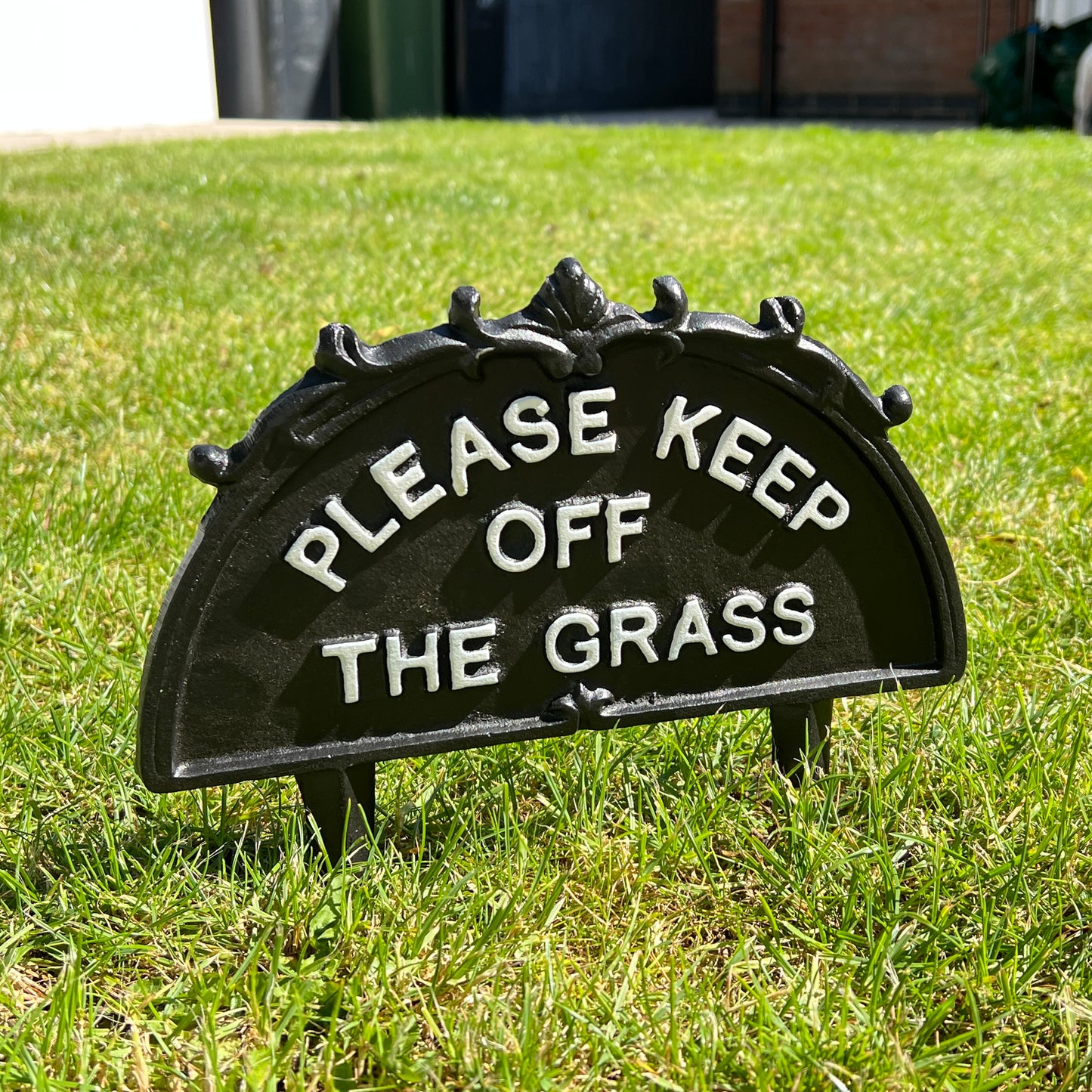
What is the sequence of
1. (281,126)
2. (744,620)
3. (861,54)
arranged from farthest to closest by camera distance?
(861,54)
(281,126)
(744,620)

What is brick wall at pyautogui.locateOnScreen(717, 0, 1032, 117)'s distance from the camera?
60.7 feet

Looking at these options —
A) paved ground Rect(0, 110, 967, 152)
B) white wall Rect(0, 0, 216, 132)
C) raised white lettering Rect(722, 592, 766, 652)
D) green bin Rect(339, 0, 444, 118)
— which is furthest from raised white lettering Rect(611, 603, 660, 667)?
green bin Rect(339, 0, 444, 118)

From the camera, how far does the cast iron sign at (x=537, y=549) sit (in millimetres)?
1581

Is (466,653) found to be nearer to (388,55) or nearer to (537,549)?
(537,549)

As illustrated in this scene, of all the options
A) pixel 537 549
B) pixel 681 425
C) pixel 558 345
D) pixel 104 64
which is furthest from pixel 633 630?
pixel 104 64

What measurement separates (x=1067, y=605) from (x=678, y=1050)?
1534mm

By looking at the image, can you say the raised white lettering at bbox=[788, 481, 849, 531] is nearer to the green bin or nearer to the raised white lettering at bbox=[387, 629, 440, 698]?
the raised white lettering at bbox=[387, 629, 440, 698]

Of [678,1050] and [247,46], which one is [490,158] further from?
[678,1050]

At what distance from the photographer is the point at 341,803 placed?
1759 mm

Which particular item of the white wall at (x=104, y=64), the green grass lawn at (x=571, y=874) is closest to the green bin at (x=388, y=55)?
the white wall at (x=104, y=64)

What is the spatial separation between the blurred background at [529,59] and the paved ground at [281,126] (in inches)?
9.8

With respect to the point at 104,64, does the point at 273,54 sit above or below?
above

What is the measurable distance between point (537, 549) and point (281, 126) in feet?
47.3

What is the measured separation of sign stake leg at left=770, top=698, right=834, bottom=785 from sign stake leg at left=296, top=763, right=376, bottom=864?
0.60 meters
